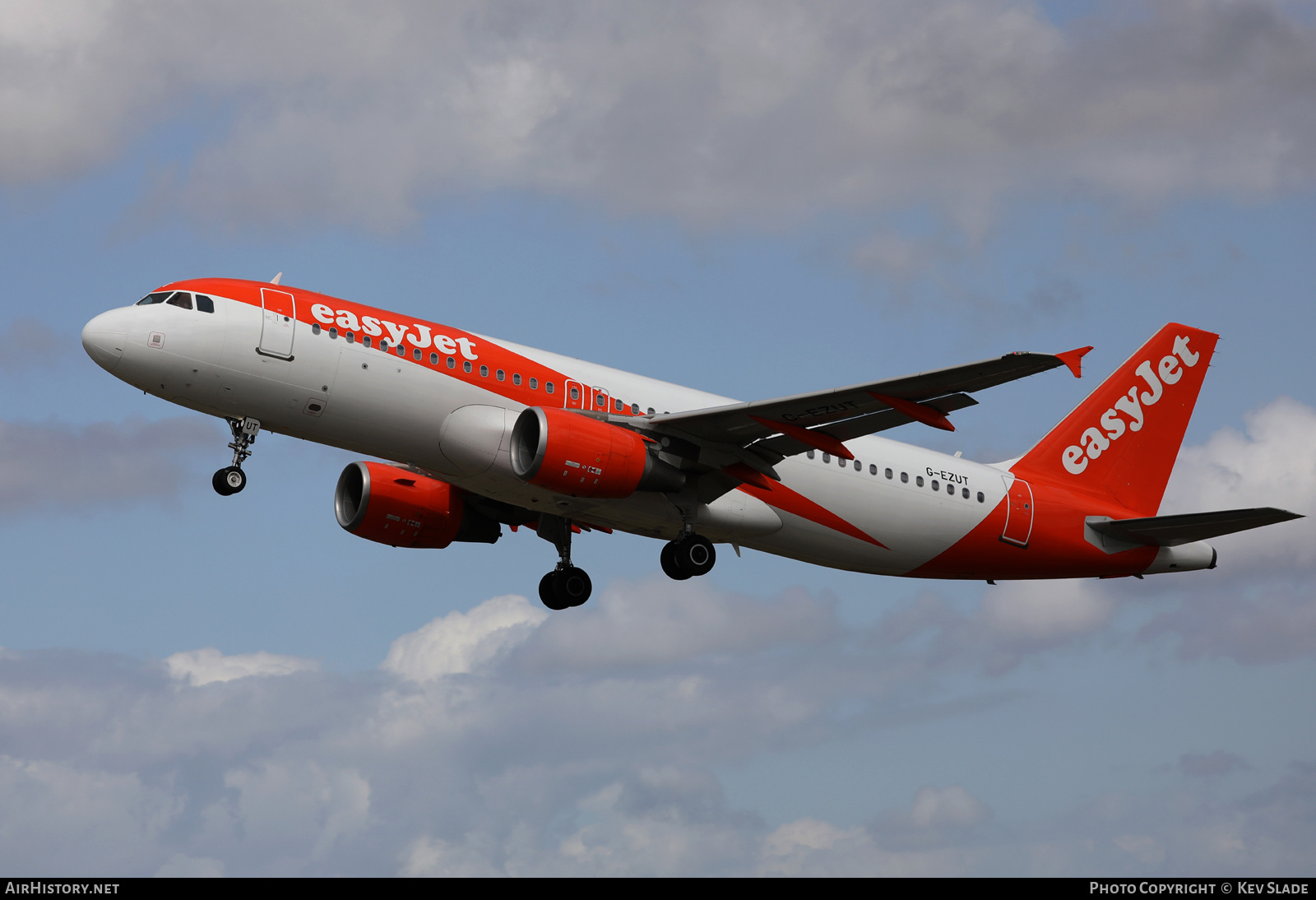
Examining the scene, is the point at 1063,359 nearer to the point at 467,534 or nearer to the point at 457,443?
the point at 457,443

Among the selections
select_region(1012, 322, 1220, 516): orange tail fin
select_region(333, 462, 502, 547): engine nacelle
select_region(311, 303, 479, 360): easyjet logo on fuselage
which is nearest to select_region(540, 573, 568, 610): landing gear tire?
select_region(333, 462, 502, 547): engine nacelle

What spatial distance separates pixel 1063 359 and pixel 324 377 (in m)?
14.9

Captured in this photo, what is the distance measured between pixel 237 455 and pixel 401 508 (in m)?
6.84

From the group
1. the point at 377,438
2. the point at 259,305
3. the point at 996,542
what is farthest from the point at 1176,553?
the point at 259,305

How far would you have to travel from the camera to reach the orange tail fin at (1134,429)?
136 feet

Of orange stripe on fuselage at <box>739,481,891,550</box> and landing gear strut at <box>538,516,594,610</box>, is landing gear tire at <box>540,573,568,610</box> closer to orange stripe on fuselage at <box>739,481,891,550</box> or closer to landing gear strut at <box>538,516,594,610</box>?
landing gear strut at <box>538,516,594,610</box>

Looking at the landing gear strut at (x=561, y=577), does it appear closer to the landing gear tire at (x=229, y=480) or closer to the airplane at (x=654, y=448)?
the airplane at (x=654, y=448)

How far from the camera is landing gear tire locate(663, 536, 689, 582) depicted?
35219 millimetres

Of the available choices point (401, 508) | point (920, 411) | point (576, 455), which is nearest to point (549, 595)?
point (401, 508)

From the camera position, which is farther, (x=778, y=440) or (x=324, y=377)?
(x=778, y=440)

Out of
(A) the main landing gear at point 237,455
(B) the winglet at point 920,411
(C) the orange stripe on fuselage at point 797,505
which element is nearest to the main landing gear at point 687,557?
(C) the orange stripe on fuselage at point 797,505

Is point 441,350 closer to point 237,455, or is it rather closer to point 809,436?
point 237,455

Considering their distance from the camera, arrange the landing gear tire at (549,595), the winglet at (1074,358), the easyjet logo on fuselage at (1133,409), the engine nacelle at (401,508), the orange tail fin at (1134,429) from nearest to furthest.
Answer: the winglet at (1074,358), the engine nacelle at (401,508), the landing gear tire at (549,595), the orange tail fin at (1134,429), the easyjet logo on fuselage at (1133,409)

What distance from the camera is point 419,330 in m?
32.8
